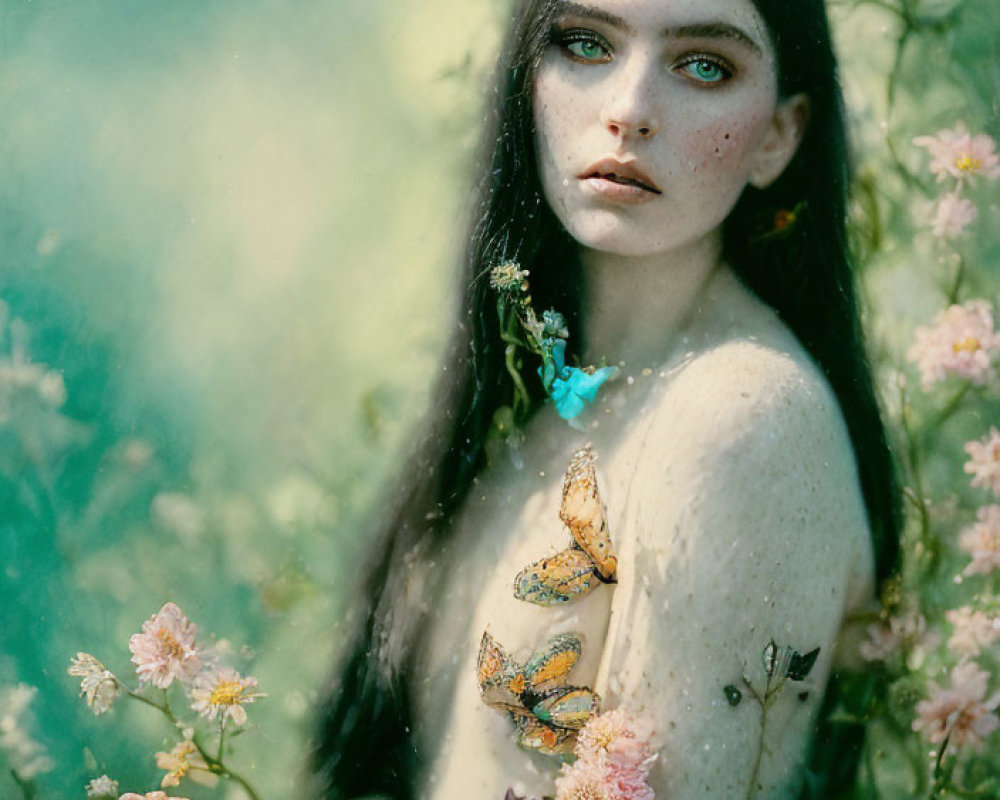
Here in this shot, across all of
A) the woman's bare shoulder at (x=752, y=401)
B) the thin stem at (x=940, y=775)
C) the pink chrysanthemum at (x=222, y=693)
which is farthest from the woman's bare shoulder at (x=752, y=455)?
the pink chrysanthemum at (x=222, y=693)

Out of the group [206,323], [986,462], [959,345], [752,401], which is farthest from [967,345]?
[206,323]

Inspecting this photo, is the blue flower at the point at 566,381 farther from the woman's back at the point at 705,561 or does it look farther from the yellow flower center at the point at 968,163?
the yellow flower center at the point at 968,163

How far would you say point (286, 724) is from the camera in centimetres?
211

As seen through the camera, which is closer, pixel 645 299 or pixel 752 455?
pixel 752 455

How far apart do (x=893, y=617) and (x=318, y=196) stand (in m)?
0.93

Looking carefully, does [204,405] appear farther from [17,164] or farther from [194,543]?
[17,164]

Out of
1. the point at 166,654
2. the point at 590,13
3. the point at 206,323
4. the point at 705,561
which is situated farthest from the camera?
the point at 206,323

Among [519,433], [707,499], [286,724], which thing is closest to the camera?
[707,499]

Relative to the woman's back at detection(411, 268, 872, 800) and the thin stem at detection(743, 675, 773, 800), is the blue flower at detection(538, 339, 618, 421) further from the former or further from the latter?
the thin stem at detection(743, 675, 773, 800)

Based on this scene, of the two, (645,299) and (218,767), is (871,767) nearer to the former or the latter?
(645,299)

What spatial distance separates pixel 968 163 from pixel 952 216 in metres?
0.06

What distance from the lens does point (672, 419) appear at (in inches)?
66.4

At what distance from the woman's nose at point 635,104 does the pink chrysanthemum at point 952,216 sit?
0.35 m

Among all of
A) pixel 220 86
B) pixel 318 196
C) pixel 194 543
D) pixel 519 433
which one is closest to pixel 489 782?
pixel 519 433
